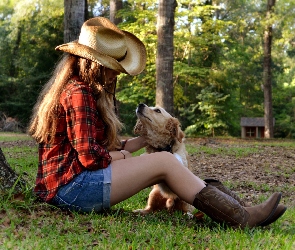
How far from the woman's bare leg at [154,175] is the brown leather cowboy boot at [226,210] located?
0.08 meters

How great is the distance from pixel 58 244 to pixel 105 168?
838 mm

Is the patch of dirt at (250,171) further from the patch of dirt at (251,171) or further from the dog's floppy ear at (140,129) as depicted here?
the dog's floppy ear at (140,129)

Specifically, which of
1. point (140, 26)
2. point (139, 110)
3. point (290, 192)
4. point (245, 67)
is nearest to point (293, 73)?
point (245, 67)

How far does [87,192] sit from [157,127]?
131cm

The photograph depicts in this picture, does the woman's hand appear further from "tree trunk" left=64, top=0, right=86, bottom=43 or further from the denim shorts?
"tree trunk" left=64, top=0, right=86, bottom=43

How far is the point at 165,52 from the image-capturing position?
11.1 m

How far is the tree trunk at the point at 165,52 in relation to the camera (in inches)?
426

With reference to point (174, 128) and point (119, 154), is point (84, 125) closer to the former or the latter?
point (119, 154)

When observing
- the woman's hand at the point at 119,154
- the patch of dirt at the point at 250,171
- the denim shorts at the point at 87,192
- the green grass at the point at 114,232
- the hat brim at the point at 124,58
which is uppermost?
the hat brim at the point at 124,58

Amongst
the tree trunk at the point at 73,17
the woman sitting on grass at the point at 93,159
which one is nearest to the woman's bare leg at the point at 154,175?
the woman sitting on grass at the point at 93,159

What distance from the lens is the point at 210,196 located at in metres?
3.48

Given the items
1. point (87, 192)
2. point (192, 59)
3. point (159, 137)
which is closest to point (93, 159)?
point (87, 192)

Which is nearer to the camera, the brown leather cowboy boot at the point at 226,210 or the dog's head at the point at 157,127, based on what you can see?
the brown leather cowboy boot at the point at 226,210

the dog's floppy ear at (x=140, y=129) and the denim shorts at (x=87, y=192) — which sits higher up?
the dog's floppy ear at (x=140, y=129)
